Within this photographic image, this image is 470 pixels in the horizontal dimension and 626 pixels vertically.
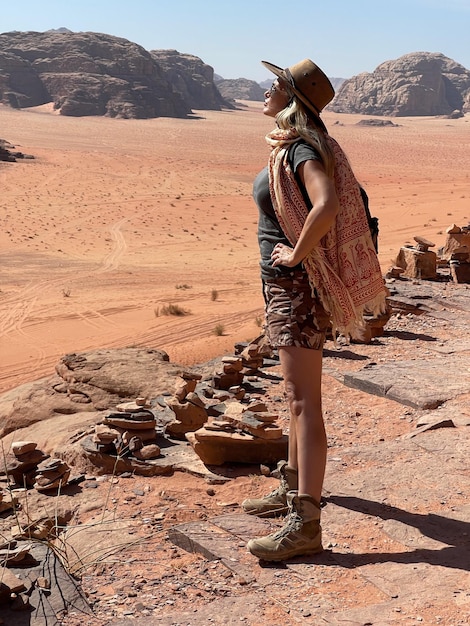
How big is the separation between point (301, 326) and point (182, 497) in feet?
5.21

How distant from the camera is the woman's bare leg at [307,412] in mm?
3402

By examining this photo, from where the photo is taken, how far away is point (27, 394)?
7.90 metres

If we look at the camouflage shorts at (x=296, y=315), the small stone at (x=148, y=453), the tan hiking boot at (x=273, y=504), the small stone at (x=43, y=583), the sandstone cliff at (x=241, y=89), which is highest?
the sandstone cliff at (x=241, y=89)

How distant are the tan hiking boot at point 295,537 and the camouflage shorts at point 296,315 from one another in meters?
0.70

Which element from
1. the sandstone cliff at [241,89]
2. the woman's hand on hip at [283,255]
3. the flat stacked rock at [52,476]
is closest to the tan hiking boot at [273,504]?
the woman's hand on hip at [283,255]

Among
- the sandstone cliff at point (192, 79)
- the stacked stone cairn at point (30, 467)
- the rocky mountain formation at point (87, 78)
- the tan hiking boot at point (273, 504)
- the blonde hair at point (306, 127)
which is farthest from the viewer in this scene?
the sandstone cliff at point (192, 79)

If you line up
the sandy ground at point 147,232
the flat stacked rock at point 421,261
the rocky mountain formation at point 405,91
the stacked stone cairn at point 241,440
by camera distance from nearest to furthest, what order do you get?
the stacked stone cairn at point 241,440 → the flat stacked rock at point 421,261 → the sandy ground at point 147,232 → the rocky mountain formation at point 405,91

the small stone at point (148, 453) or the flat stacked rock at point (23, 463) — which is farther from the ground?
the small stone at point (148, 453)

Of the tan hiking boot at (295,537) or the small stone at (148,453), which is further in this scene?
the small stone at (148,453)

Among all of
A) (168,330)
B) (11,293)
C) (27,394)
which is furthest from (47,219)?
(27,394)

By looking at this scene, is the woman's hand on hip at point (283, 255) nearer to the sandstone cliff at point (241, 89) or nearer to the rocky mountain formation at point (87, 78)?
the rocky mountain formation at point (87, 78)

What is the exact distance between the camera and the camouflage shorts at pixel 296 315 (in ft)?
11.2

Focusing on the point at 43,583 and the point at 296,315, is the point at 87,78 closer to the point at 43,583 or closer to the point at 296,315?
the point at 296,315

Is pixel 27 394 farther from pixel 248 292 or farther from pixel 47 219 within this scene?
pixel 47 219
